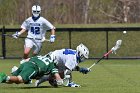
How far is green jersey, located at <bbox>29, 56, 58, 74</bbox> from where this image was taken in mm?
13250

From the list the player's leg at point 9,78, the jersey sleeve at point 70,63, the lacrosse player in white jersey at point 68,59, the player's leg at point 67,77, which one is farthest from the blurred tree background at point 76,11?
the player's leg at point 9,78

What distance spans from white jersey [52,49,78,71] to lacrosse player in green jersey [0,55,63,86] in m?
0.23

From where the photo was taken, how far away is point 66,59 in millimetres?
13633

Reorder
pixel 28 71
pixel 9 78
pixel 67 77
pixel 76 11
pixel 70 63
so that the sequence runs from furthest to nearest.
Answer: pixel 76 11 → pixel 67 77 → pixel 70 63 → pixel 28 71 → pixel 9 78

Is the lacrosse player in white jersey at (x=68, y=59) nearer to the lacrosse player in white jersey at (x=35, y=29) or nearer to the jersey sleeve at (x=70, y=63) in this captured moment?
the jersey sleeve at (x=70, y=63)

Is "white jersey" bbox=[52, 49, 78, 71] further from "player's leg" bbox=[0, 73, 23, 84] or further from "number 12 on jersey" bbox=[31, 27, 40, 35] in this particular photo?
"number 12 on jersey" bbox=[31, 27, 40, 35]

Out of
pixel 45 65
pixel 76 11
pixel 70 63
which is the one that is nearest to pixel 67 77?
pixel 70 63

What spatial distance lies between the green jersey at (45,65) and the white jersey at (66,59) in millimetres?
275

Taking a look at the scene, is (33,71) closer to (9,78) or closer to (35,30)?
(9,78)

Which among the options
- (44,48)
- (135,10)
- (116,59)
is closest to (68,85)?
(116,59)

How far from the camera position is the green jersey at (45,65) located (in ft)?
43.5

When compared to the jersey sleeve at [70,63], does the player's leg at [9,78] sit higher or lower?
lower

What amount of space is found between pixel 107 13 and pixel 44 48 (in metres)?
11.6

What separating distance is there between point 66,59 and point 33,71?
2.83 feet
